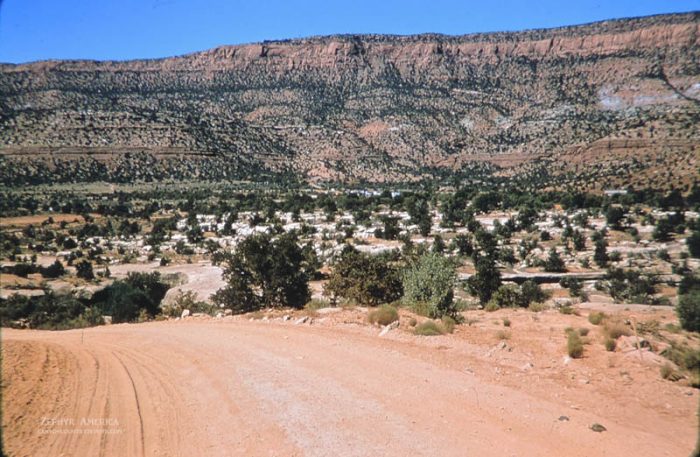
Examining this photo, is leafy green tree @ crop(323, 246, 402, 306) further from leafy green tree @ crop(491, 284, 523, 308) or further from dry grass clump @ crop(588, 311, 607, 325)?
dry grass clump @ crop(588, 311, 607, 325)

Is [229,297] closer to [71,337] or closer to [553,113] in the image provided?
[71,337]

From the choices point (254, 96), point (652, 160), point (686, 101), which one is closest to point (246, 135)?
point (254, 96)

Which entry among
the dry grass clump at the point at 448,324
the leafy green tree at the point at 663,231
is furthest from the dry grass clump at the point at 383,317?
the leafy green tree at the point at 663,231

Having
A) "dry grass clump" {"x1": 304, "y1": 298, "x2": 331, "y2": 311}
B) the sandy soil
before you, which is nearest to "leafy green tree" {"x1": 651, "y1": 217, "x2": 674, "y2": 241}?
the sandy soil

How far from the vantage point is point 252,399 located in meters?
7.62

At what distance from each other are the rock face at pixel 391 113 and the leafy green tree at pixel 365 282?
66352 mm

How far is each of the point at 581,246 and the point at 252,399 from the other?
134 ft

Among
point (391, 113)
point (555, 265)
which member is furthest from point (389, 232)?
point (391, 113)

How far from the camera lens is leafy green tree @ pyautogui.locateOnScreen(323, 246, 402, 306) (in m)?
17.5

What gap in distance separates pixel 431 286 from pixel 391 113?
119597 millimetres

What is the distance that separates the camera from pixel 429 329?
1179 centimetres

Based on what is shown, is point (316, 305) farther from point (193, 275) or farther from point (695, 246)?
point (695, 246)

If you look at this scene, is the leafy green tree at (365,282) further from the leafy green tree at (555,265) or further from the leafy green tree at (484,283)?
the leafy green tree at (555,265)

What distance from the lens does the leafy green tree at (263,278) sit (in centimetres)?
1838
